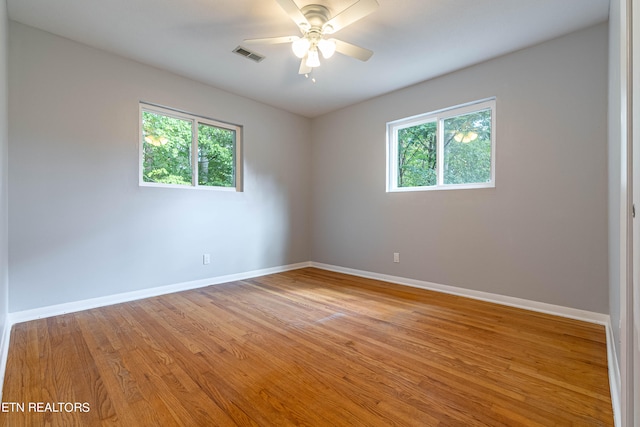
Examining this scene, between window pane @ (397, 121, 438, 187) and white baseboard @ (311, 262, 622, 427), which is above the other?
window pane @ (397, 121, 438, 187)

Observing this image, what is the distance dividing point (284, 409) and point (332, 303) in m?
1.62

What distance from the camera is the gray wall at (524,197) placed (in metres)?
2.41

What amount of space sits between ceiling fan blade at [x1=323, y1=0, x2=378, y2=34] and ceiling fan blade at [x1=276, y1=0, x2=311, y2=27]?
0.18m

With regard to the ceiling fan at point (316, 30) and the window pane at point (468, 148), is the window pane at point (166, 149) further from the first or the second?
the window pane at point (468, 148)

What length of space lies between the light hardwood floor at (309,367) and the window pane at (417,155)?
1.61 metres

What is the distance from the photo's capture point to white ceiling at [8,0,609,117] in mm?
2213

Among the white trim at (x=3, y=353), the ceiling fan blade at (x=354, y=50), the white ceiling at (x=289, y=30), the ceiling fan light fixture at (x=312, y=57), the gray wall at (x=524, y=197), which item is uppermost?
the white ceiling at (x=289, y=30)

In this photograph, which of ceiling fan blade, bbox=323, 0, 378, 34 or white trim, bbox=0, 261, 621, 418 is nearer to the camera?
white trim, bbox=0, 261, 621, 418

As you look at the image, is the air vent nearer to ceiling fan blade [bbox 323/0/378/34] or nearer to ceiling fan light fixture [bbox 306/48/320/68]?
ceiling fan light fixture [bbox 306/48/320/68]

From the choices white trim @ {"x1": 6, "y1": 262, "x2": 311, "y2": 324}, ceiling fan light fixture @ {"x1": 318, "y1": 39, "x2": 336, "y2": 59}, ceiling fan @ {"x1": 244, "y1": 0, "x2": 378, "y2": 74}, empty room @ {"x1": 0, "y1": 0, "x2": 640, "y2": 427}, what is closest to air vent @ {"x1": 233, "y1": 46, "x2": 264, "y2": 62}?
empty room @ {"x1": 0, "y1": 0, "x2": 640, "y2": 427}

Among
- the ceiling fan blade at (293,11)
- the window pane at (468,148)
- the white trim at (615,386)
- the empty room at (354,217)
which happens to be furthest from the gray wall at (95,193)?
the white trim at (615,386)

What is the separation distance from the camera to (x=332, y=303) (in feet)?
9.62

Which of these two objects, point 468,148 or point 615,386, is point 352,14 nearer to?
point 468,148

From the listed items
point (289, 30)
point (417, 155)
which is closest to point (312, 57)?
point (289, 30)
